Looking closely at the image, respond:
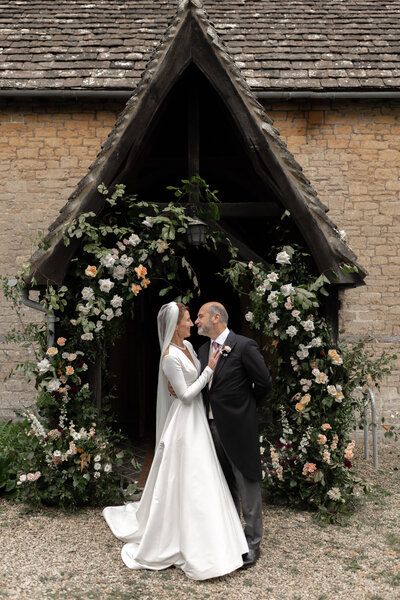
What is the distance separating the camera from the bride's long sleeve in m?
3.51

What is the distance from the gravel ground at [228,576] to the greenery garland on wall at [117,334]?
0.25 meters

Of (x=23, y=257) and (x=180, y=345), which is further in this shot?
(x=23, y=257)

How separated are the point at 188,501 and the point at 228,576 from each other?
562mm

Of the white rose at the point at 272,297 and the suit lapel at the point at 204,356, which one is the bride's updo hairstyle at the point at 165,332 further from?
the white rose at the point at 272,297

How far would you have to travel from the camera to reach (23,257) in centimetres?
785

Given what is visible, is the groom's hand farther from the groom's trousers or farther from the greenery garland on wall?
the greenery garland on wall

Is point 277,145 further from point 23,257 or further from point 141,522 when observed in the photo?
point 23,257

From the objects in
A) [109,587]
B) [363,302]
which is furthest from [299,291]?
[363,302]

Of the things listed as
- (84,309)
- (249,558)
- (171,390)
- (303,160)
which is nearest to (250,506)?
(249,558)

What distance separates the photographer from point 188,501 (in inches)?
133

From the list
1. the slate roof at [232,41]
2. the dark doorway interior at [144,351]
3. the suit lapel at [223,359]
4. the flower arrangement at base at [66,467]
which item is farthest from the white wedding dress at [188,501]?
the slate roof at [232,41]

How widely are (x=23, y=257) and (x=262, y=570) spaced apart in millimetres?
5855

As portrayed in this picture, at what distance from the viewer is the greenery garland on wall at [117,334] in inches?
171

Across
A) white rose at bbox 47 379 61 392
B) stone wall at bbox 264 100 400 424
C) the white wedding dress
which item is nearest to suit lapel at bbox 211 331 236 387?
the white wedding dress
